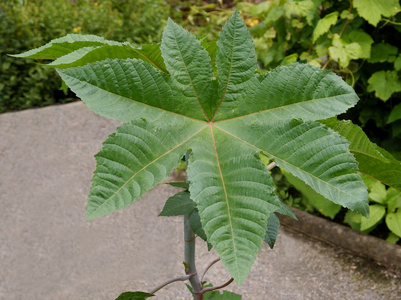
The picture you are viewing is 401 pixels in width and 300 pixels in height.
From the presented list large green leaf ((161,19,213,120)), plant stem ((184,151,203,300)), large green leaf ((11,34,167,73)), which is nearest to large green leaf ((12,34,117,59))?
large green leaf ((11,34,167,73))

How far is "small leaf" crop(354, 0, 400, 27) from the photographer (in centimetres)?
266

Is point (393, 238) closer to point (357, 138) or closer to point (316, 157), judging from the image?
Result: point (357, 138)

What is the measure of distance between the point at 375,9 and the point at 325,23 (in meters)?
0.31

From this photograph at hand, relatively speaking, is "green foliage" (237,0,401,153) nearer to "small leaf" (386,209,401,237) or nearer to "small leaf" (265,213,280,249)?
"small leaf" (386,209,401,237)

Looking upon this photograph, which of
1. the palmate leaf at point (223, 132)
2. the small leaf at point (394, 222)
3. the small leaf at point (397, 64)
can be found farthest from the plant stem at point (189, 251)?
the small leaf at point (397, 64)

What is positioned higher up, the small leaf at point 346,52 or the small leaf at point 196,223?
the small leaf at point 196,223

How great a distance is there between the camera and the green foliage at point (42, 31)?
495 centimetres

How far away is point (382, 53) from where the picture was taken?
2.94 m

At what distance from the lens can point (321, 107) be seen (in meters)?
0.65

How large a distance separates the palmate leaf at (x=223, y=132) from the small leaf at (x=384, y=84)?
2.44 meters

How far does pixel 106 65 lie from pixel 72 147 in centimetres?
388

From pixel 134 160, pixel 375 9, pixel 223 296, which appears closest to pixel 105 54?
pixel 134 160

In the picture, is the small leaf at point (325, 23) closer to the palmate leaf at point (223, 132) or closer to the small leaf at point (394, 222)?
the small leaf at point (394, 222)

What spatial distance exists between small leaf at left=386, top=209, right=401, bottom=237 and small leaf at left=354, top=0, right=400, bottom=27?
116 cm
